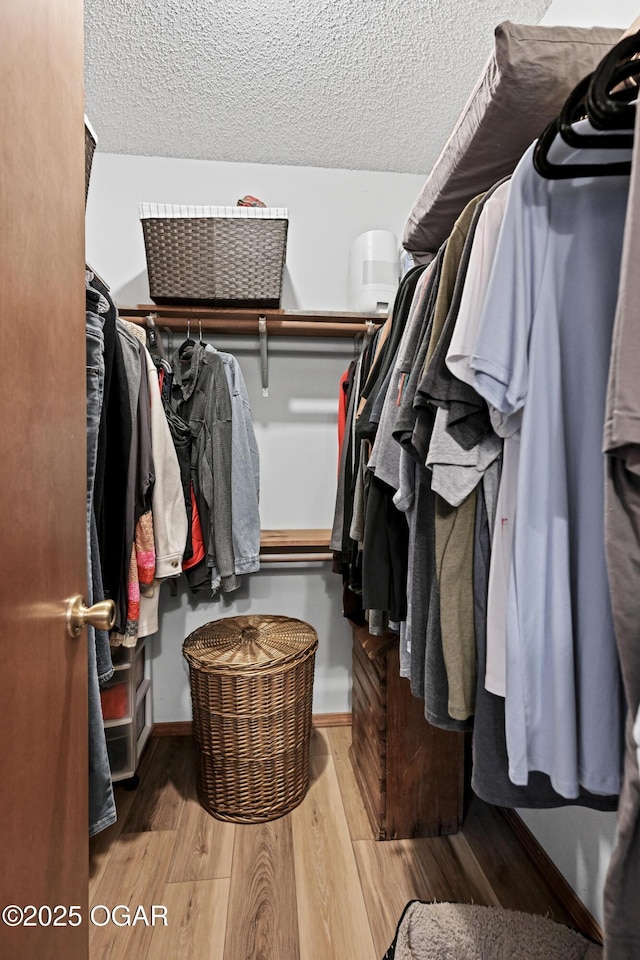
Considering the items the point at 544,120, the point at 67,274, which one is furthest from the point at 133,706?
the point at 544,120

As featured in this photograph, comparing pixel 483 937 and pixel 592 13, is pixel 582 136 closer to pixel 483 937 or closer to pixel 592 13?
pixel 592 13

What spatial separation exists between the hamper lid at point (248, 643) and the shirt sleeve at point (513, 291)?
1333 millimetres

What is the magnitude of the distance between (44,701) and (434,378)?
0.69 metres

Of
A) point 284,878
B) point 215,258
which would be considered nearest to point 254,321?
point 215,258

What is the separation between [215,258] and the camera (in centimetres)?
185

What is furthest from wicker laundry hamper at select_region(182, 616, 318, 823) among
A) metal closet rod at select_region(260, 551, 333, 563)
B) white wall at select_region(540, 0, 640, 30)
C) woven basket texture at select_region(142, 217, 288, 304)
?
white wall at select_region(540, 0, 640, 30)

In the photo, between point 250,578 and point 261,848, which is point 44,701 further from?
point 250,578

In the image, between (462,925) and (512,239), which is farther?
(462,925)

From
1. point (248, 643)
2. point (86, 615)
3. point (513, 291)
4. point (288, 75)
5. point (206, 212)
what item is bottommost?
point (248, 643)

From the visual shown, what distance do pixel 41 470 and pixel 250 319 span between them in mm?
1541

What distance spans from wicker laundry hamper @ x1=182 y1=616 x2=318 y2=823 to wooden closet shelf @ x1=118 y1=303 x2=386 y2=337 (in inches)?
48.2

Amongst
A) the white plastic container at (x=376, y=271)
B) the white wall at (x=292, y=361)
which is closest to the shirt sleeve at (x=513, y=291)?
the white plastic container at (x=376, y=271)

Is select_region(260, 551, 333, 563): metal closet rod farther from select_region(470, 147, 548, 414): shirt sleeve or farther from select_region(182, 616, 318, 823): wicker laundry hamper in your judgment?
select_region(470, 147, 548, 414): shirt sleeve

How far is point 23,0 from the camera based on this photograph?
21.8 inches
